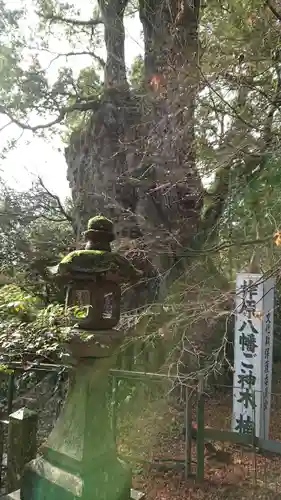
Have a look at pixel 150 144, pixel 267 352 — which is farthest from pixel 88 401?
pixel 267 352

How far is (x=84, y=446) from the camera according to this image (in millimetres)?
2830

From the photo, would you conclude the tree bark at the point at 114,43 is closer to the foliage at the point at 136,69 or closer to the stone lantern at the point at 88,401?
the foliage at the point at 136,69

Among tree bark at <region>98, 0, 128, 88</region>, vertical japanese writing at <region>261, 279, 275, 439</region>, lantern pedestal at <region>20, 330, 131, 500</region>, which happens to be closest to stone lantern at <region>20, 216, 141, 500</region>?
lantern pedestal at <region>20, 330, 131, 500</region>

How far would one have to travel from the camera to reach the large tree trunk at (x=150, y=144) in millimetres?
4434

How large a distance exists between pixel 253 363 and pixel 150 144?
9.78ft

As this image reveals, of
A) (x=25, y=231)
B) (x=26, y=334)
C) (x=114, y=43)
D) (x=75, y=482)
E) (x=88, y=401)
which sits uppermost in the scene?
(x=114, y=43)

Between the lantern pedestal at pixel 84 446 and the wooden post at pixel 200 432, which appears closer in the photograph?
the lantern pedestal at pixel 84 446

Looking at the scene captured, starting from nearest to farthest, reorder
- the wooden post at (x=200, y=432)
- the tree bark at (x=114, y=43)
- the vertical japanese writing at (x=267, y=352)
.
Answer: the wooden post at (x=200, y=432) < the vertical japanese writing at (x=267, y=352) < the tree bark at (x=114, y=43)

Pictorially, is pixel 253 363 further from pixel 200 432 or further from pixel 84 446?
pixel 84 446

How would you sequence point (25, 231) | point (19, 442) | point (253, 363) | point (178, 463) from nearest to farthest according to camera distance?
1. point (19, 442)
2. point (178, 463)
3. point (253, 363)
4. point (25, 231)

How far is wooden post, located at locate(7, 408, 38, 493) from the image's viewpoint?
9.73 ft

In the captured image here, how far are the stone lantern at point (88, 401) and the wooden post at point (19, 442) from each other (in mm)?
121

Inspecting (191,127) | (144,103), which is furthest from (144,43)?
(191,127)

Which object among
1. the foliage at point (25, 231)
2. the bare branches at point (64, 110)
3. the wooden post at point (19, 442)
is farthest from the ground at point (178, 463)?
the bare branches at point (64, 110)
